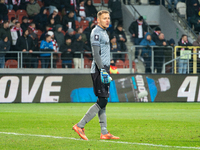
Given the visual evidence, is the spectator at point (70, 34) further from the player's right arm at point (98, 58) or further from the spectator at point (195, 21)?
the player's right arm at point (98, 58)

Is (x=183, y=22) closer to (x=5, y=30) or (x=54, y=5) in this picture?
(x=54, y=5)

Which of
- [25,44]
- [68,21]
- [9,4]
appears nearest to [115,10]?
[68,21]

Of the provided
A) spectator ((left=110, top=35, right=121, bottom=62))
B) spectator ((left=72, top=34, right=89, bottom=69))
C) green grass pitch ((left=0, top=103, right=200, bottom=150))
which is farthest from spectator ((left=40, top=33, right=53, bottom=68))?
green grass pitch ((left=0, top=103, right=200, bottom=150))

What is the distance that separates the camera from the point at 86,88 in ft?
58.9

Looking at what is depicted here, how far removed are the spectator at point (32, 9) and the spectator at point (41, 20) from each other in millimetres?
603

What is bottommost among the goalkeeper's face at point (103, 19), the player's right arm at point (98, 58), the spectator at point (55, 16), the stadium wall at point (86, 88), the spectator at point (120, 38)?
the stadium wall at point (86, 88)

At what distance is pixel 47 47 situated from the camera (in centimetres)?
1928

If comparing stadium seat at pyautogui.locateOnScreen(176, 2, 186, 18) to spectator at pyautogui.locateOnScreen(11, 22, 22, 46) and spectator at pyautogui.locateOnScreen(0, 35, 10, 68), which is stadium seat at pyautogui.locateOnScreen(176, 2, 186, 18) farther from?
spectator at pyautogui.locateOnScreen(0, 35, 10, 68)

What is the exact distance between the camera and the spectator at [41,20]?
20.8m

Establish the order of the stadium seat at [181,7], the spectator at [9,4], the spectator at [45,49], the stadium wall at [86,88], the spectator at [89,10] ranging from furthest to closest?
the stadium seat at [181,7], the spectator at [89,10], the spectator at [9,4], the spectator at [45,49], the stadium wall at [86,88]

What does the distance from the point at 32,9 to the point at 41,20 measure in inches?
44.9

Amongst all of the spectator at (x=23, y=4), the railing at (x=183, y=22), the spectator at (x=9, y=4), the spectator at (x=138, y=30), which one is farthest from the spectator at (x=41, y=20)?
the railing at (x=183, y=22)

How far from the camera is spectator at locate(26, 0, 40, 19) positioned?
21.6 m

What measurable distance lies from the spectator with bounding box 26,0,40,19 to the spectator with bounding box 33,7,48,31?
1.98 feet
